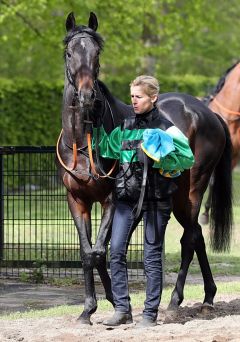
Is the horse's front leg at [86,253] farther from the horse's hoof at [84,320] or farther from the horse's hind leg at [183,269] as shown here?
the horse's hind leg at [183,269]

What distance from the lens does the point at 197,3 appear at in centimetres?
2611

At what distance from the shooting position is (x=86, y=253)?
784 centimetres

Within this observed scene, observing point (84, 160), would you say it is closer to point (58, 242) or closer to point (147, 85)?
point (147, 85)

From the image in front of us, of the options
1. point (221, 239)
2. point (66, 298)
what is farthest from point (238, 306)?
point (66, 298)

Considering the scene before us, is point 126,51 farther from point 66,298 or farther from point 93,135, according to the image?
point 93,135

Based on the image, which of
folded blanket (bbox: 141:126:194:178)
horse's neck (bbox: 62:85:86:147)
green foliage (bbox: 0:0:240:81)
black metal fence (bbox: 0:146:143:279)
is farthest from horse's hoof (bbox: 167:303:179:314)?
green foliage (bbox: 0:0:240:81)

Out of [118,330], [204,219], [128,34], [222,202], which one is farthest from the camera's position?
[128,34]

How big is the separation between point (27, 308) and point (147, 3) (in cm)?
1263

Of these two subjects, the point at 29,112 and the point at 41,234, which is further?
the point at 29,112

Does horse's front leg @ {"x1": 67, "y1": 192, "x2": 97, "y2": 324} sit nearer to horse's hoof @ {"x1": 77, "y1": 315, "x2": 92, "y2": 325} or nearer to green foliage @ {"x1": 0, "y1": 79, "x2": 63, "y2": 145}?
horse's hoof @ {"x1": 77, "y1": 315, "x2": 92, "y2": 325}

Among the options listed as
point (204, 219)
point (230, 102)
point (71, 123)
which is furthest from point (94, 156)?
point (204, 219)

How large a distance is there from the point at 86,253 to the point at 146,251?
64 cm

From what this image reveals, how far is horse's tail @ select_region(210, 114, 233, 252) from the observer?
945 centimetres

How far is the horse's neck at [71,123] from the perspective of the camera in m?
7.90
